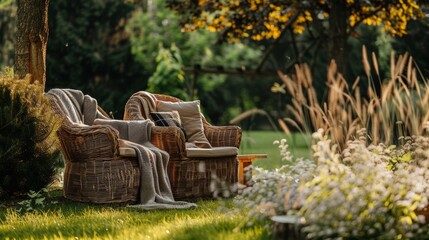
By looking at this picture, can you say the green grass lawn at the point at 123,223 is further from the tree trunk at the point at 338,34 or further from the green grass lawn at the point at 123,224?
the tree trunk at the point at 338,34

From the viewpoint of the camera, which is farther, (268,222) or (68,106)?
(68,106)

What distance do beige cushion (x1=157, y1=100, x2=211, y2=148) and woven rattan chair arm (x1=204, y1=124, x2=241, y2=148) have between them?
8 centimetres

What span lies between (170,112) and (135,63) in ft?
53.6

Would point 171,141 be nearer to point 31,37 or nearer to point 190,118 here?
point 190,118

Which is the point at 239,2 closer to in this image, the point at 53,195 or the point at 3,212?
the point at 53,195

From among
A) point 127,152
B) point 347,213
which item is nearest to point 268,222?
point 347,213

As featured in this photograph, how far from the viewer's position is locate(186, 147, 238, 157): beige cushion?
20.0ft

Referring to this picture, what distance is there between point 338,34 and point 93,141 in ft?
17.4

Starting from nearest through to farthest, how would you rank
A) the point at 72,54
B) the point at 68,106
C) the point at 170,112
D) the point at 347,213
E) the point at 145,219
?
the point at 347,213 < the point at 145,219 < the point at 68,106 < the point at 170,112 < the point at 72,54

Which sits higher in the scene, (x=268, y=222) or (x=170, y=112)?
(x=170, y=112)

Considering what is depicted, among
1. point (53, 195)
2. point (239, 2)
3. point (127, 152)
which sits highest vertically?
point (239, 2)

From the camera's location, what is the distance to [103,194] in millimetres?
5652

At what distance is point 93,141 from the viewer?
18.6 feet

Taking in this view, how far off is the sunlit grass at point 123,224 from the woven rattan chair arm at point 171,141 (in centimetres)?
55
